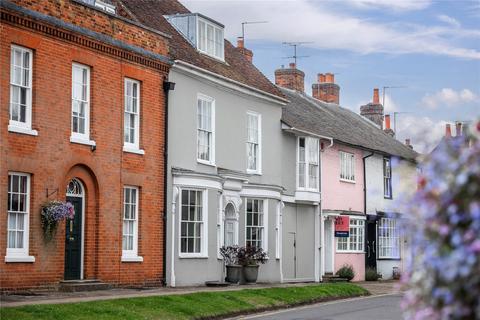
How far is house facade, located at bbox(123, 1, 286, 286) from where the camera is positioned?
2769cm

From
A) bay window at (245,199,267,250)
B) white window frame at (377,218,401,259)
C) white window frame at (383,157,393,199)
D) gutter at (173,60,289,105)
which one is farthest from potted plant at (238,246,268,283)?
white window frame at (383,157,393,199)

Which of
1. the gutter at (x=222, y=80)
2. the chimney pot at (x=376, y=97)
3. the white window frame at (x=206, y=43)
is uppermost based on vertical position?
the chimney pot at (x=376, y=97)

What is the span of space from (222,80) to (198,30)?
2.30 metres

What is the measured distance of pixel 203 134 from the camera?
96.6ft

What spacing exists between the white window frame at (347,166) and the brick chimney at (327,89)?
371 inches

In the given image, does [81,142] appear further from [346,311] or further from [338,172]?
[338,172]

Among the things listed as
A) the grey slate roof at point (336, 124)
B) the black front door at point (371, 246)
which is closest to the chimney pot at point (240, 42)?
the grey slate roof at point (336, 124)

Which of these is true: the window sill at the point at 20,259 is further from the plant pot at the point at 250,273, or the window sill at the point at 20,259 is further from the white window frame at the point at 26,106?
the plant pot at the point at 250,273

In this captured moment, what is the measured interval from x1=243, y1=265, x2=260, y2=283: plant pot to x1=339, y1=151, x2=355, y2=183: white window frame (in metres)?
11.0

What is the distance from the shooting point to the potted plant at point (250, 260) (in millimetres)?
30062

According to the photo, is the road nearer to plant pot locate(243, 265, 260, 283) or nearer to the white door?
plant pot locate(243, 265, 260, 283)

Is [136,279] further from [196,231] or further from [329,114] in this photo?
[329,114]

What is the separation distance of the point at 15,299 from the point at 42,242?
2.75 meters

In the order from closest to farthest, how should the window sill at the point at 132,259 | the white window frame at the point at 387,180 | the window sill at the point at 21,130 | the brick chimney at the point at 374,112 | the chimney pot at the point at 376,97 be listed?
the window sill at the point at 21,130 → the window sill at the point at 132,259 → the white window frame at the point at 387,180 → the brick chimney at the point at 374,112 → the chimney pot at the point at 376,97
